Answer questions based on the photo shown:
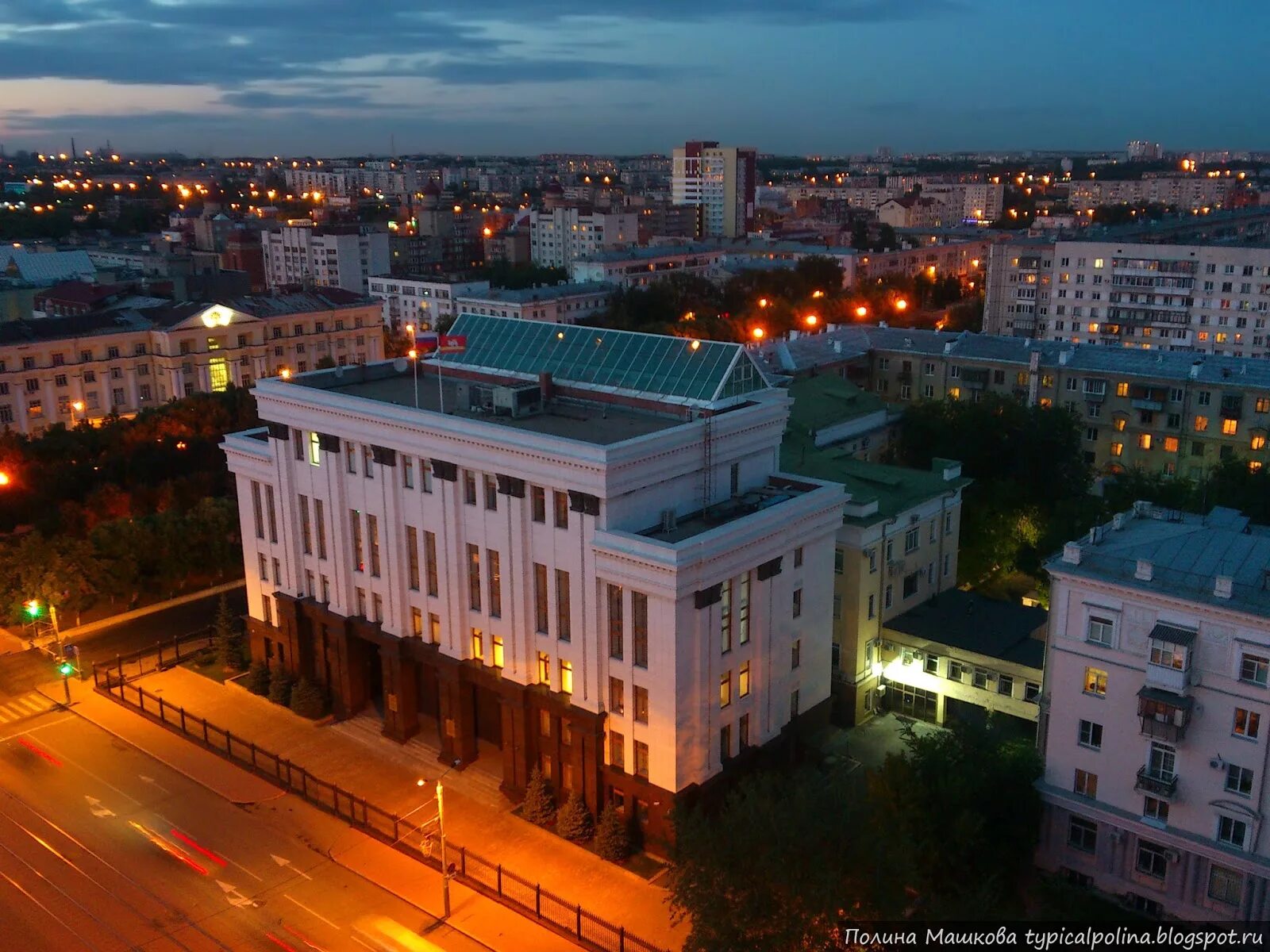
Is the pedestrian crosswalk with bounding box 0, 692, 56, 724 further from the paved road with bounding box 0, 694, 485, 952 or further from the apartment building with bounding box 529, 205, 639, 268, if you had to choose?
the apartment building with bounding box 529, 205, 639, 268

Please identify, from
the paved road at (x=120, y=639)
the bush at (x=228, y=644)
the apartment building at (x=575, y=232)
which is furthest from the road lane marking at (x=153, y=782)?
the apartment building at (x=575, y=232)

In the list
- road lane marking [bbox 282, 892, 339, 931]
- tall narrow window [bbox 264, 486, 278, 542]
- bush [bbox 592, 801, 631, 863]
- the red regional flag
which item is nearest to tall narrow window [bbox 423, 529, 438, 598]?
the red regional flag

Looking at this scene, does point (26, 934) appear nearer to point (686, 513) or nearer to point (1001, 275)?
point (686, 513)

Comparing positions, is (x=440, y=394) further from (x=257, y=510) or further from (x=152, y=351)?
(x=152, y=351)

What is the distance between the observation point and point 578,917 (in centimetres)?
3412

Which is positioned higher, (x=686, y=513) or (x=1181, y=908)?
(x=686, y=513)

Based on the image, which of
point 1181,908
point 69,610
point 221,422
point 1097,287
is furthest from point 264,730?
point 1097,287

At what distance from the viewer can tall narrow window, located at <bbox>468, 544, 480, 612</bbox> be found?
42812 millimetres

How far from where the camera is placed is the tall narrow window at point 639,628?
123ft

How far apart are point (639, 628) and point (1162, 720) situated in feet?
55.6

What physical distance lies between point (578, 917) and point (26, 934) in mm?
18323

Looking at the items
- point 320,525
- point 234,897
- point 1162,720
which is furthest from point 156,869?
point 1162,720

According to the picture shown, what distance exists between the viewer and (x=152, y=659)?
185 ft

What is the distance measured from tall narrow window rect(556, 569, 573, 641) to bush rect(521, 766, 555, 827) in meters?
5.78
